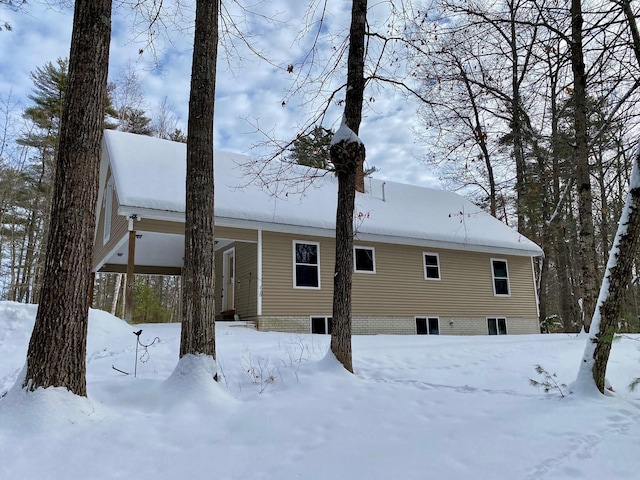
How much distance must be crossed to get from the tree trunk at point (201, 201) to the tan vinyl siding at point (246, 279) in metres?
7.25

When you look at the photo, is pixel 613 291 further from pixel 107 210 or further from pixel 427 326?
pixel 107 210

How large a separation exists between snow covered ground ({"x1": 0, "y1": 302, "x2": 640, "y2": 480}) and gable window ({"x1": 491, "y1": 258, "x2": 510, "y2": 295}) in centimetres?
1055

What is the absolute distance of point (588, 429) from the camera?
11.6 feet

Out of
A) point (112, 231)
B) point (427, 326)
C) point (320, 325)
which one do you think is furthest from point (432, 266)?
point (112, 231)

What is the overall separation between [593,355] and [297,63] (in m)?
5.30

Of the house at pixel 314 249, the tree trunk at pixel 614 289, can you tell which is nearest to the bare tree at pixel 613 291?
the tree trunk at pixel 614 289

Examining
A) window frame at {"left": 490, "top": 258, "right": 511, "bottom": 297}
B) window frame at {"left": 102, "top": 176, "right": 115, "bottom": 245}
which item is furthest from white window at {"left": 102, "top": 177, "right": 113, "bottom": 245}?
window frame at {"left": 490, "top": 258, "right": 511, "bottom": 297}

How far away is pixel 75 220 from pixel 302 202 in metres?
10.1

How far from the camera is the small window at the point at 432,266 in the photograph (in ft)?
48.1

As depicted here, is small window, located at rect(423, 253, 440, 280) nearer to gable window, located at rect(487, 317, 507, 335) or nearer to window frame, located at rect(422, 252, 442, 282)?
window frame, located at rect(422, 252, 442, 282)

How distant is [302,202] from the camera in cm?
1343

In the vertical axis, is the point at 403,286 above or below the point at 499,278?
below

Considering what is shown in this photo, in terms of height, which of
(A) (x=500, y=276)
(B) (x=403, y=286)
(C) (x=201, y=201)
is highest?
Result: (A) (x=500, y=276)

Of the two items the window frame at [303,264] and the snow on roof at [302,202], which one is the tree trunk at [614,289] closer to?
the snow on roof at [302,202]
